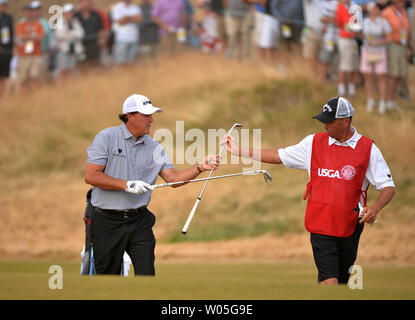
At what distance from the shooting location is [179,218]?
17453mm

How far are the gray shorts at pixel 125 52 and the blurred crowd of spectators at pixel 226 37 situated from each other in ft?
0.09

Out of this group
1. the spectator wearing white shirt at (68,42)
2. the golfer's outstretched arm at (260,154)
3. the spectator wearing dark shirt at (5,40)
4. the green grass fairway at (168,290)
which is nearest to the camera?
the green grass fairway at (168,290)

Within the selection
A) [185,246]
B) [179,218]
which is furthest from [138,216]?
[179,218]

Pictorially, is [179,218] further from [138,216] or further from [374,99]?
[138,216]

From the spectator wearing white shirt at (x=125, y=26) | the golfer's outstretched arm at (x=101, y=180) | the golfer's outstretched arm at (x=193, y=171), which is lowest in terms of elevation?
the golfer's outstretched arm at (x=101, y=180)

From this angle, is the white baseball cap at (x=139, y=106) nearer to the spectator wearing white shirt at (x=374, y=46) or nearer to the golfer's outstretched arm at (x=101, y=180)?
the golfer's outstretched arm at (x=101, y=180)

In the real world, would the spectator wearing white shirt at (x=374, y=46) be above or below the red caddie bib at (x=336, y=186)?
above

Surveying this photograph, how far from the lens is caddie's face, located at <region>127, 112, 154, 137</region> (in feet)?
24.8

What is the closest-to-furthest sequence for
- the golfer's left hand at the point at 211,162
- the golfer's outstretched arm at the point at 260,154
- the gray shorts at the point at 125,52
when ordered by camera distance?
the golfer's outstretched arm at the point at 260,154 → the golfer's left hand at the point at 211,162 → the gray shorts at the point at 125,52

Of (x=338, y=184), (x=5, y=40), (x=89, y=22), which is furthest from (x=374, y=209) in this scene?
(x=5, y=40)

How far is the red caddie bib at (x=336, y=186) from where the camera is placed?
6.91 metres

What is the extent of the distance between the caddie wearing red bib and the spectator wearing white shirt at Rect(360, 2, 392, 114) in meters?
9.12

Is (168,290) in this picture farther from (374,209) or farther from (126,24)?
(126,24)

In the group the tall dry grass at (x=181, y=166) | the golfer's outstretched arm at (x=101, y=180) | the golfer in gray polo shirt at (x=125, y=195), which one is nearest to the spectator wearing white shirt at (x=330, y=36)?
the tall dry grass at (x=181, y=166)
